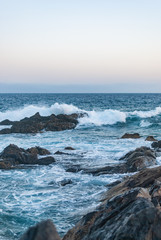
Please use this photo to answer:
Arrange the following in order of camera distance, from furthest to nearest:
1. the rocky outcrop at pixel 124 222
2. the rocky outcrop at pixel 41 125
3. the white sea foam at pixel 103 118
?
the white sea foam at pixel 103 118 < the rocky outcrop at pixel 41 125 < the rocky outcrop at pixel 124 222

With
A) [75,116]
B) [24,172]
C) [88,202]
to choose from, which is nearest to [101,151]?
[24,172]

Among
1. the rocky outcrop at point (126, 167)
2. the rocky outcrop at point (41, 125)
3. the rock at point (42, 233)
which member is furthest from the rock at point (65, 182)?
the rocky outcrop at point (41, 125)

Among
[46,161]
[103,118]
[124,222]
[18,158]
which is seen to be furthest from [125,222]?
[103,118]

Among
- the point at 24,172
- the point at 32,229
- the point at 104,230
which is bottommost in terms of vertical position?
the point at 24,172

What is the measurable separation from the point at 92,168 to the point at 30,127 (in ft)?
48.1

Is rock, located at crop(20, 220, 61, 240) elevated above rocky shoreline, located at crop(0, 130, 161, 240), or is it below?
above

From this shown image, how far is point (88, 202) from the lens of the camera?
26.0ft

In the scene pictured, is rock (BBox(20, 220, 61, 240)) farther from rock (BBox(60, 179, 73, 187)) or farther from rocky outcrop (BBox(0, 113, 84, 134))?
rocky outcrop (BBox(0, 113, 84, 134))

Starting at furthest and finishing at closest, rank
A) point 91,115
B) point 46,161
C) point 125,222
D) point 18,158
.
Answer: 1. point 91,115
2. point 18,158
3. point 46,161
4. point 125,222

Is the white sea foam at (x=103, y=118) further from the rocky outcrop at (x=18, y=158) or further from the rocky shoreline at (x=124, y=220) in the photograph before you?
the rocky shoreline at (x=124, y=220)

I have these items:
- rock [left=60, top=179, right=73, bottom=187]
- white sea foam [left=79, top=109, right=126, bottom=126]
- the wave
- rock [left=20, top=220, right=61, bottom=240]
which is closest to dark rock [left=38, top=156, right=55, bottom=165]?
rock [left=60, top=179, right=73, bottom=187]

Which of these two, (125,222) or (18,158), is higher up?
(125,222)

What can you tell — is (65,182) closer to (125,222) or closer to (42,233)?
(125,222)

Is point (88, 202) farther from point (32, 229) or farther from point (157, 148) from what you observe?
point (157, 148)
